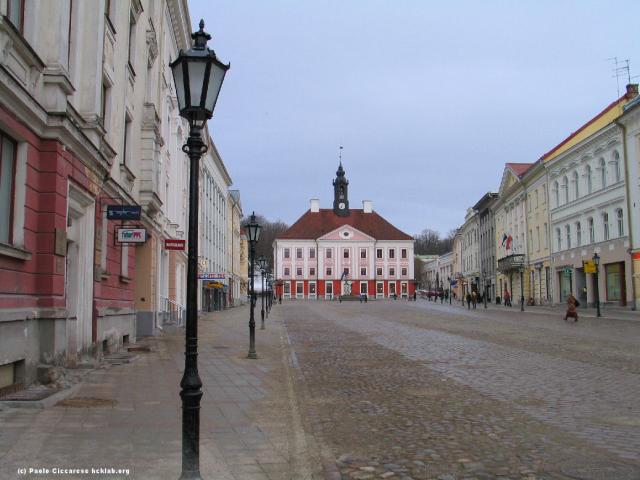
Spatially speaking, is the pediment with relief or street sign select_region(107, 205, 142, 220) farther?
the pediment with relief

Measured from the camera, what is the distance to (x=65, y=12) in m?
10.9

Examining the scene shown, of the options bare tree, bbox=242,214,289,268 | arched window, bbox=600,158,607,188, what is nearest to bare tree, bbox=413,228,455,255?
bare tree, bbox=242,214,289,268

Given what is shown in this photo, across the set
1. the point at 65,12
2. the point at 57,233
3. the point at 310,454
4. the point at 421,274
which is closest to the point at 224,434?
the point at 310,454

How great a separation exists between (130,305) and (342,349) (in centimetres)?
616

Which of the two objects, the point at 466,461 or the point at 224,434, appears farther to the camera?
the point at 224,434

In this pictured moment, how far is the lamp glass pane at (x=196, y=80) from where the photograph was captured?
211 inches

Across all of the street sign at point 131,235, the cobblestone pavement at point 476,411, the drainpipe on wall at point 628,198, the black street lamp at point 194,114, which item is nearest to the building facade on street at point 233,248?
the drainpipe on wall at point 628,198

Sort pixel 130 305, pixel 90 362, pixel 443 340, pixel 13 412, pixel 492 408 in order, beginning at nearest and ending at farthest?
1. pixel 13 412
2. pixel 492 408
3. pixel 90 362
4. pixel 130 305
5. pixel 443 340

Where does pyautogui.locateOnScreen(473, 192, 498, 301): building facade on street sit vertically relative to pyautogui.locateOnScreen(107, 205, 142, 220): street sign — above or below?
above

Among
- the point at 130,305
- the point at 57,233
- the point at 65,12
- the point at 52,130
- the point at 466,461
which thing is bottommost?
the point at 466,461

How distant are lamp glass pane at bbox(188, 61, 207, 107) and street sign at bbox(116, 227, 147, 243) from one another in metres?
10.3

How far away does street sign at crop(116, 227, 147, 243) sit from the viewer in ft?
49.8

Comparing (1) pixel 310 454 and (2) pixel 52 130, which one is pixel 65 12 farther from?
(1) pixel 310 454

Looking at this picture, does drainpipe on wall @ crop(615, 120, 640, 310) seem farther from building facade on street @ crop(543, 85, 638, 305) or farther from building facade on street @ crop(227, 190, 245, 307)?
building facade on street @ crop(227, 190, 245, 307)
